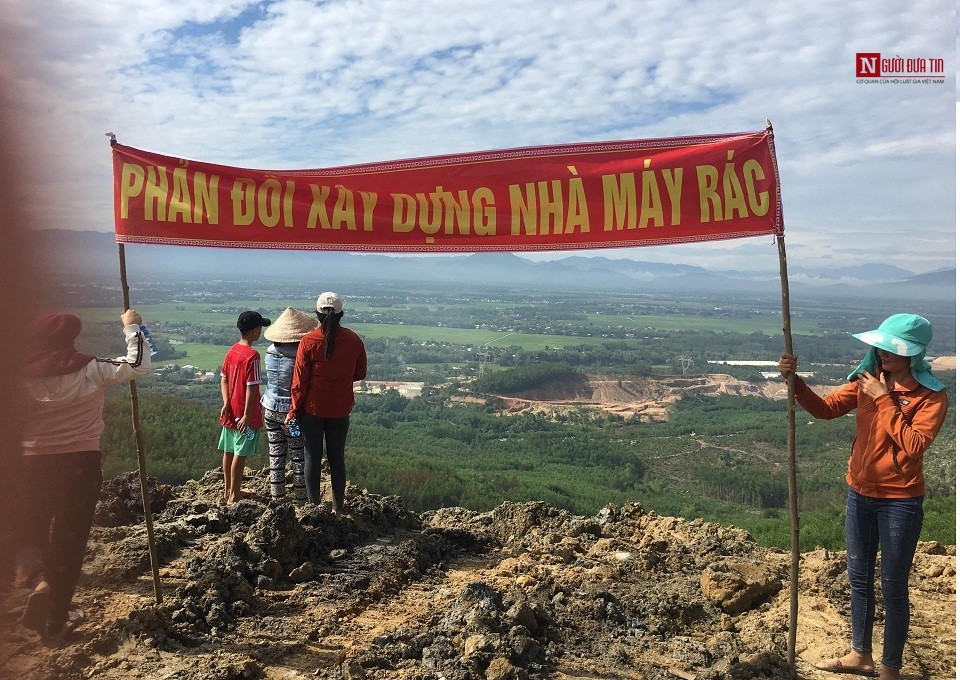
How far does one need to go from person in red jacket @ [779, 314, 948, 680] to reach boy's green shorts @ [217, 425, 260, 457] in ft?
14.9

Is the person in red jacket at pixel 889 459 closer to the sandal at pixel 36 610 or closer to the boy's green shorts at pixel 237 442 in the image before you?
the sandal at pixel 36 610

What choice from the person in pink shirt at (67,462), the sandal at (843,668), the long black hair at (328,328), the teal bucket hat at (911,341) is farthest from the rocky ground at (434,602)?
the teal bucket hat at (911,341)

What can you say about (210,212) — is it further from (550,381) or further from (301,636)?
(550,381)

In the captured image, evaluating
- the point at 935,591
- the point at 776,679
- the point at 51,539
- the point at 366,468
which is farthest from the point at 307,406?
the point at 366,468

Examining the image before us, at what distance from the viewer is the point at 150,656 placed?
3906 mm

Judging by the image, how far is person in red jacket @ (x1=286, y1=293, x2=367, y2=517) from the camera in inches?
229

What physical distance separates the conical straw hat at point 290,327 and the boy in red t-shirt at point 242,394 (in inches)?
4.8

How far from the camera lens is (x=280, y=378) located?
21.3ft

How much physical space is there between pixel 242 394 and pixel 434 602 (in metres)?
2.61

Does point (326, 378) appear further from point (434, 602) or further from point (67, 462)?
point (67, 462)

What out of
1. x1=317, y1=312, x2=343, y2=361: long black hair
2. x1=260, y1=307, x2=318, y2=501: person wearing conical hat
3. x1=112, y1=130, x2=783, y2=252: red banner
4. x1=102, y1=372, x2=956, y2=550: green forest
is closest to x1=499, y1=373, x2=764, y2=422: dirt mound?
x1=102, y1=372, x2=956, y2=550: green forest

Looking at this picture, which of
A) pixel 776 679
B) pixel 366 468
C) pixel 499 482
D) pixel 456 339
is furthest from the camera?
pixel 456 339

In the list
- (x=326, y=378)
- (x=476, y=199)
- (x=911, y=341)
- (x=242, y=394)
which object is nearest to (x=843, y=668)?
(x=911, y=341)

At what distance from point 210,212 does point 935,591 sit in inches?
243
